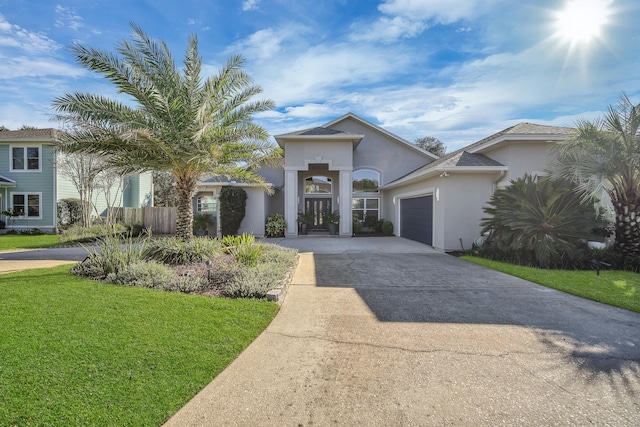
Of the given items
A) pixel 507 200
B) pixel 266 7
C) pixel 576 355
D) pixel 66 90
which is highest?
pixel 266 7

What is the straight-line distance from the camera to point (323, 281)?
7.01m

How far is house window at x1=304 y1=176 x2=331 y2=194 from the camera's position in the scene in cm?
1917

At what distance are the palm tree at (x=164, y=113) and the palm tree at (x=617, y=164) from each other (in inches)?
381

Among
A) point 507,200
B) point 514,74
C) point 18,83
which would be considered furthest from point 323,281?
point 18,83

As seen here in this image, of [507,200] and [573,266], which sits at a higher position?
[507,200]

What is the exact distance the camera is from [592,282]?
267 inches

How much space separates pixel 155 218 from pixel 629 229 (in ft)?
74.5

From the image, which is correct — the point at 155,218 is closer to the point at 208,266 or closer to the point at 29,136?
the point at 29,136

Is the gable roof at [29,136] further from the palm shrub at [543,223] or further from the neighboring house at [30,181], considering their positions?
the palm shrub at [543,223]

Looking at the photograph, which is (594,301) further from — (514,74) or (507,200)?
(514,74)

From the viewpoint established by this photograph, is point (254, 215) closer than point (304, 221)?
Yes

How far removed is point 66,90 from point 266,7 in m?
5.98

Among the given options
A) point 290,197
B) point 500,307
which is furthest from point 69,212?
point 500,307

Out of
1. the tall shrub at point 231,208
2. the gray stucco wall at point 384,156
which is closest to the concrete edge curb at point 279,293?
the tall shrub at point 231,208
